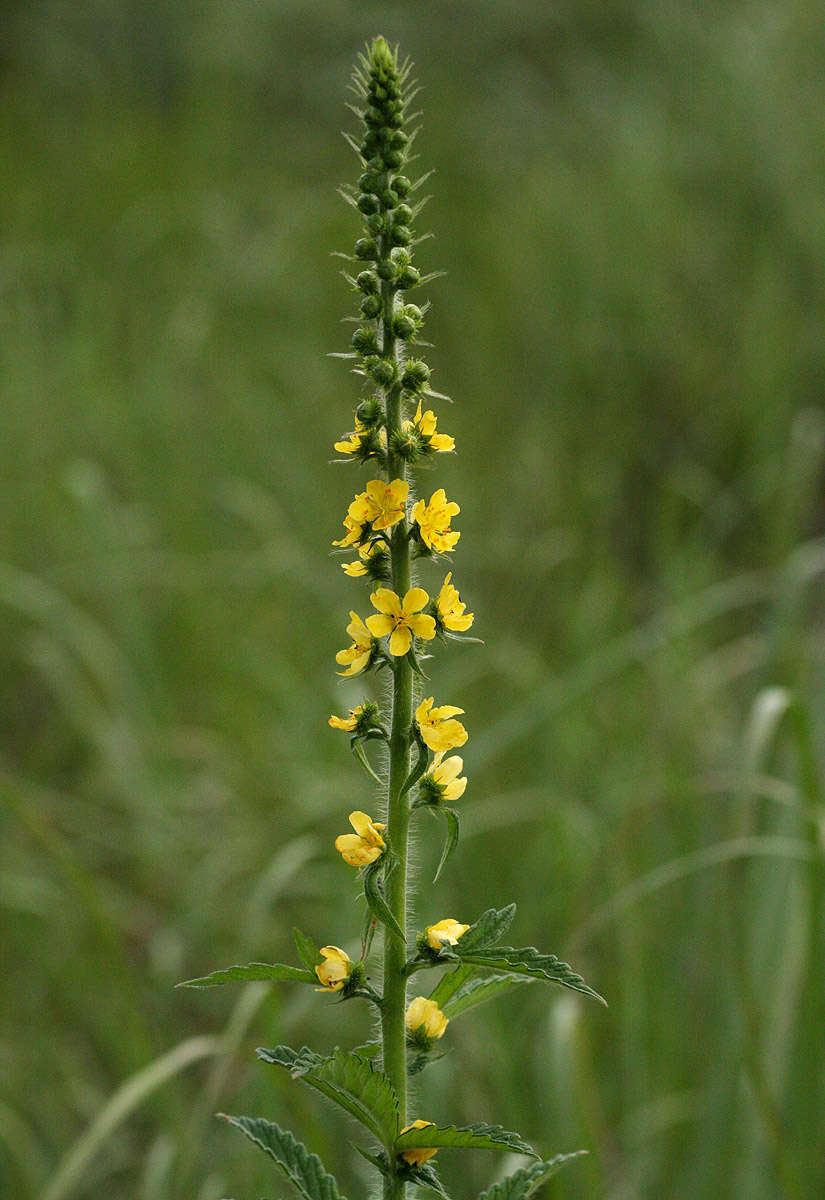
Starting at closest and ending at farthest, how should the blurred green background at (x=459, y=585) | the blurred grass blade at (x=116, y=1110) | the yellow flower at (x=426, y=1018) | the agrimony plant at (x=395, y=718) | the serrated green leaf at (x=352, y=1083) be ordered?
the serrated green leaf at (x=352, y=1083) → the agrimony plant at (x=395, y=718) → the yellow flower at (x=426, y=1018) → the blurred grass blade at (x=116, y=1110) → the blurred green background at (x=459, y=585)

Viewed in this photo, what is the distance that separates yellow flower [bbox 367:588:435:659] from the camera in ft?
4.80

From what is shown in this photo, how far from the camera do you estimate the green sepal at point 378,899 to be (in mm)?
1396

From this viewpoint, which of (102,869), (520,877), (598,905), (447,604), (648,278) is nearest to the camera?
(447,604)

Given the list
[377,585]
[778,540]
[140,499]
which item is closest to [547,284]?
[140,499]

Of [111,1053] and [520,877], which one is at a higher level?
[520,877]

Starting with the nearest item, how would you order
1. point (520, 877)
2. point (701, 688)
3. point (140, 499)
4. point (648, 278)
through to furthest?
point (520, 877) → point (701, 688) → point (140, 499) → point (648, 278)

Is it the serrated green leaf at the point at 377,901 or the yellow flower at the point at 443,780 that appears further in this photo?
the yellow flower at the point at 443,780

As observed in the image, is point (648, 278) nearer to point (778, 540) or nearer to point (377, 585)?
point (778, 540)

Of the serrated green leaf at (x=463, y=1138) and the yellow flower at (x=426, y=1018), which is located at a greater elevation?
the yellow flower at (x=426, y=1018)

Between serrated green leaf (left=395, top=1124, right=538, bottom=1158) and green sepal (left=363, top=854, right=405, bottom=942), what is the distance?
0.73 ft

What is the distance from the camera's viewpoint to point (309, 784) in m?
4.34

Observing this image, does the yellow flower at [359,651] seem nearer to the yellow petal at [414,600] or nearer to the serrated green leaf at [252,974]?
the yellow petal at [414,600]

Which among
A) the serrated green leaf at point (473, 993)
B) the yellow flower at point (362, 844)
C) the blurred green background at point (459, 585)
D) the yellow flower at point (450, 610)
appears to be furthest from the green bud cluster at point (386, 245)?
the blurred green background at point (459, 585)

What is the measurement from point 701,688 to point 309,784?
1.51 m
